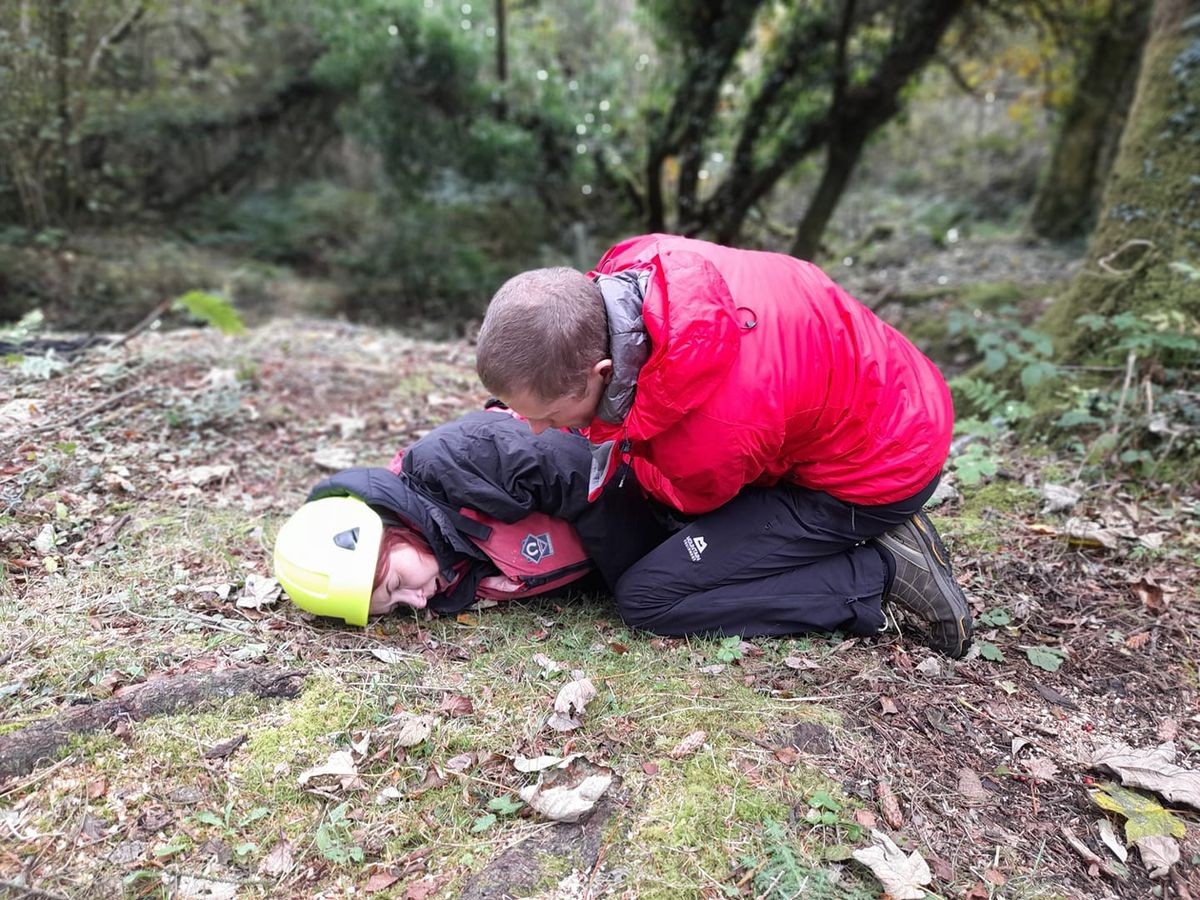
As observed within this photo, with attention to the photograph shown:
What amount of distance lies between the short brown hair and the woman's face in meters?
0.87

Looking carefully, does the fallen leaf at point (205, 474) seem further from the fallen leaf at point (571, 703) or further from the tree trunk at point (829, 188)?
the tree trunk at point (829, 188)

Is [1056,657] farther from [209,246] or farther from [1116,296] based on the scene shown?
[209,246]

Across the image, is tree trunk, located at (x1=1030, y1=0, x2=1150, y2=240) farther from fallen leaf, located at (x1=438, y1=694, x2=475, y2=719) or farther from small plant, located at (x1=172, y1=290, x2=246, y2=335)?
fallen leaf, located at (x1=438, y1=694, x2=475, y2=719)

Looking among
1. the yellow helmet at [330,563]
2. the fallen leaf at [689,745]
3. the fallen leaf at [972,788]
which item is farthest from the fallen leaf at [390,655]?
the fallen leaf at [972,788]

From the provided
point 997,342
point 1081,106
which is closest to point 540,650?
point 997,342

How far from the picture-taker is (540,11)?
10164 mm

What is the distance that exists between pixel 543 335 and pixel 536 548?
3.44 feet

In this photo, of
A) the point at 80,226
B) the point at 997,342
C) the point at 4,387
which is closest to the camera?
the point at 4,387

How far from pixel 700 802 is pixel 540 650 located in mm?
846

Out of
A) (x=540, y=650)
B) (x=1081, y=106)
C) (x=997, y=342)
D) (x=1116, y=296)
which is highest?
(x=1081, y=106)

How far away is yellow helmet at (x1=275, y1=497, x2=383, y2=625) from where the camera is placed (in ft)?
8.32

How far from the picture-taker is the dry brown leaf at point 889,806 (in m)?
1.87

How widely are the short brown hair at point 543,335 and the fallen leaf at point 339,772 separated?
1084 millimetres

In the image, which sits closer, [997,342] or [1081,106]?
[997,342]
